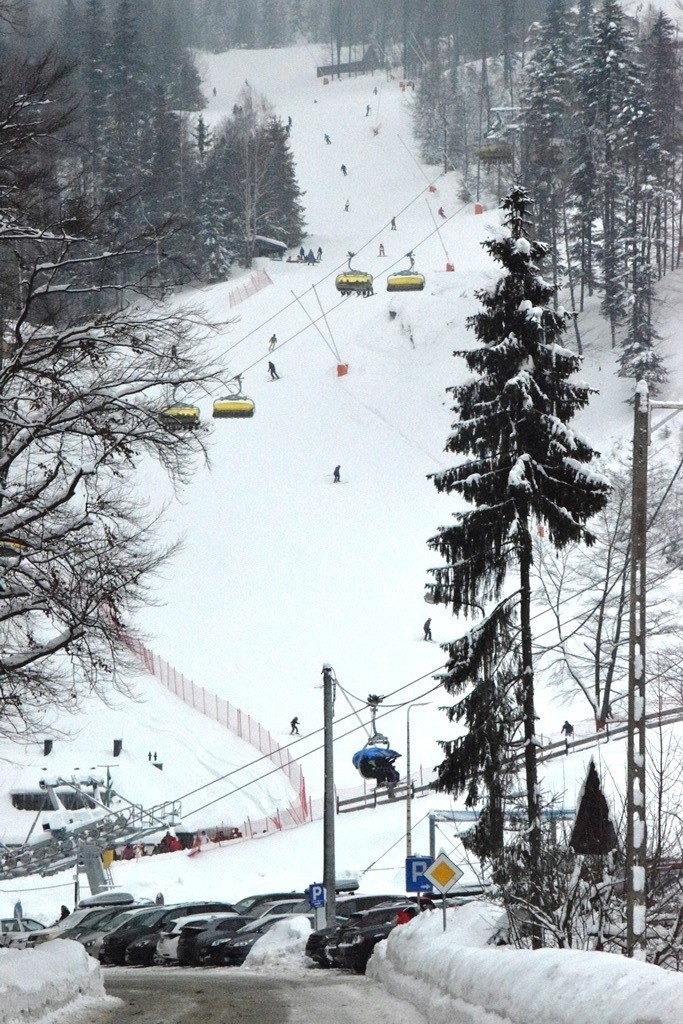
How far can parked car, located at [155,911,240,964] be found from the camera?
28.2 metres

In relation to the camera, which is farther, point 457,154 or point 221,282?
point 457,154

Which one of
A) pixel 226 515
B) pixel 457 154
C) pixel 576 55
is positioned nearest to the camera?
pixel 226 515

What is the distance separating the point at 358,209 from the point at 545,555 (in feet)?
294

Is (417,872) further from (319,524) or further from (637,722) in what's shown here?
(319,524)

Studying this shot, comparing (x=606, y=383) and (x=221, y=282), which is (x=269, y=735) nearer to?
(x=606, y=383)

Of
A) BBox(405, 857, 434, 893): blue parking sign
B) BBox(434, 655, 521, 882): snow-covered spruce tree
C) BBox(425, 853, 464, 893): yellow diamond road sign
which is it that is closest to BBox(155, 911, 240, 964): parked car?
BBox(405, 857, 434, 893): blue parking sign

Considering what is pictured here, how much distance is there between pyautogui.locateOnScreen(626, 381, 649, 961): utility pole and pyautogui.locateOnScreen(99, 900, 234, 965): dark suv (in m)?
16.2

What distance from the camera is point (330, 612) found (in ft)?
204

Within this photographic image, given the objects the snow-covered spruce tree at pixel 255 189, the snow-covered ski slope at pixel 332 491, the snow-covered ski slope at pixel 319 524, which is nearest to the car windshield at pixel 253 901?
the snow-covered ski slope at pixel 319 524

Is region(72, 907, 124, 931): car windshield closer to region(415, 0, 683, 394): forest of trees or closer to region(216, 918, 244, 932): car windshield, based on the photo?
region(216, 918, 244, 932): car windshield

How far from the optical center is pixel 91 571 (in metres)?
16.5

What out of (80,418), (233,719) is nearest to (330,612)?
(233,719)

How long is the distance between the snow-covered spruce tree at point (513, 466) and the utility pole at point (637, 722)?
9.46m

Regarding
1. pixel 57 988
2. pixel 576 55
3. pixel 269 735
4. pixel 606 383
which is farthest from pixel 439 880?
pixel 576 55
